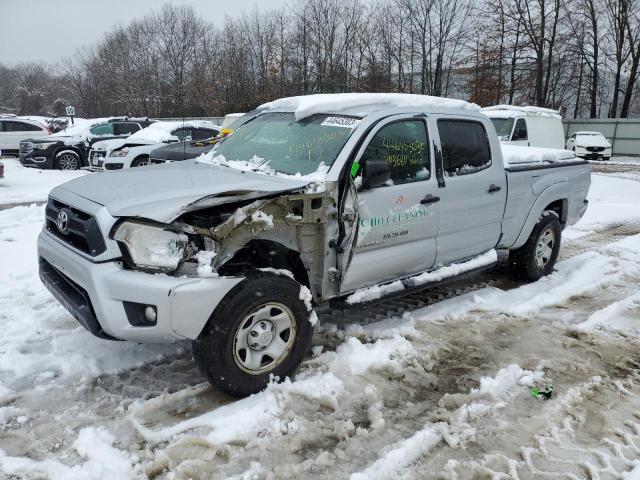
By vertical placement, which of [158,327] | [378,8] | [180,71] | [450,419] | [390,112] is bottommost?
[450,419]

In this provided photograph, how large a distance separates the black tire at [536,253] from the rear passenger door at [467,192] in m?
0.73

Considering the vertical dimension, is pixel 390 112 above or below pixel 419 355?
above

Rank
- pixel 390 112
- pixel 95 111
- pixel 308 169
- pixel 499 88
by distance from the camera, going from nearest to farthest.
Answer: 1. pixel 308 169
2. pixel 390 112
3. pixel 499 88
4. pixel 95 111

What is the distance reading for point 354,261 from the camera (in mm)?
3863

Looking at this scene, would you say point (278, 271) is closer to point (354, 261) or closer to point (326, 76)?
point (354, 261)

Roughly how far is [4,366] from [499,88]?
124 feet

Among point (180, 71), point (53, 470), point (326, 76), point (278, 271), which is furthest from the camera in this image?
point (180, 71)

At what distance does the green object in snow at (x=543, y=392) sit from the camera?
346 cm

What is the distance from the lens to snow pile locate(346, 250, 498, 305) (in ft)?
13.1

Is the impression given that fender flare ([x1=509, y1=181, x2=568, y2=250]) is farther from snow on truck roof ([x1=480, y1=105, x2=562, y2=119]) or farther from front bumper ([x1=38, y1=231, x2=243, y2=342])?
snow on truck roof ([x1=480, y1=105, x2=562, y2=119])

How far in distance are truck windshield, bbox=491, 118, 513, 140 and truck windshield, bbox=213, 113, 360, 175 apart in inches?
496

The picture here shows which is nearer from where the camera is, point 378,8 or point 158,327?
point 158,327

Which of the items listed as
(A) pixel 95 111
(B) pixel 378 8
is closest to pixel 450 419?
(B) pixel 378 8

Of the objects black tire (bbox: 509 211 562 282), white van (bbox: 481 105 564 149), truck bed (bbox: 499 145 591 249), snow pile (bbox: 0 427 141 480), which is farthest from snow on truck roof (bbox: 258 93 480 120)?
white van (bbox: 481 105 564 149)
